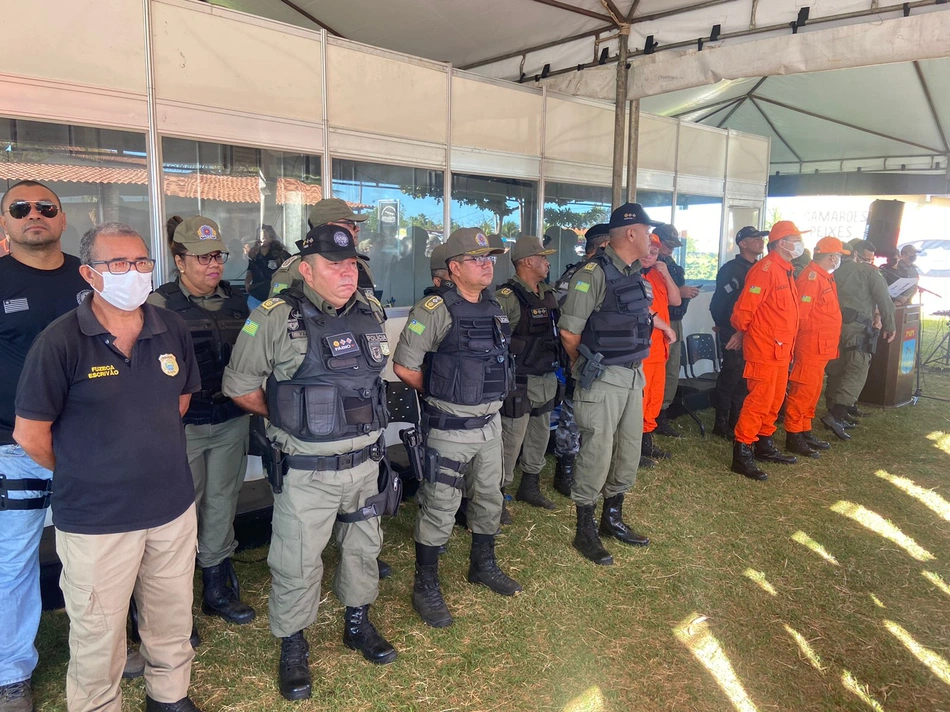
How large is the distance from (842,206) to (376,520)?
2188 cm

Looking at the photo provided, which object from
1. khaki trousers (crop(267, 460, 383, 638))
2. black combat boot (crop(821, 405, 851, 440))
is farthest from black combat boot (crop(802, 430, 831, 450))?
khaki trousers (crop(267, 460, 383, 638))

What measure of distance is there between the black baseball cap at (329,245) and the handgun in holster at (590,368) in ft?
5.70

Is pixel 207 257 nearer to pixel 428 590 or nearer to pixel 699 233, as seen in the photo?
pixel 428 590

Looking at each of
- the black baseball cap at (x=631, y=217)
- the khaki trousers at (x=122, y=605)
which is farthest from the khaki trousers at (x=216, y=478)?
the black baseball cap at (x=631, y=217)

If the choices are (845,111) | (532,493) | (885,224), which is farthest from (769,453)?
(885,224)

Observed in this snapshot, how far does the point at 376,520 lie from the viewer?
9.20 feet

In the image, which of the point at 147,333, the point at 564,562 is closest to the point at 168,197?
the point at 147,333

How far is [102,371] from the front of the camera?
2004mm

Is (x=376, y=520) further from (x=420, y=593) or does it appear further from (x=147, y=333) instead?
(x=147, y=333)

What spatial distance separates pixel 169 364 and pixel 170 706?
4.39ft

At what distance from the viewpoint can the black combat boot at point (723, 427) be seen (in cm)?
631

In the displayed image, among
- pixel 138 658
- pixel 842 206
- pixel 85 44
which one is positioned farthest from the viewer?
pixel 842 206

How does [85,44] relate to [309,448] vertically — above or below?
above

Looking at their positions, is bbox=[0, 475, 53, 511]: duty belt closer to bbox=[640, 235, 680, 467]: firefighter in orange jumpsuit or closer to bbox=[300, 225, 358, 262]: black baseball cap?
bbox=[300, 225, 358, 262]: black baseball cap
